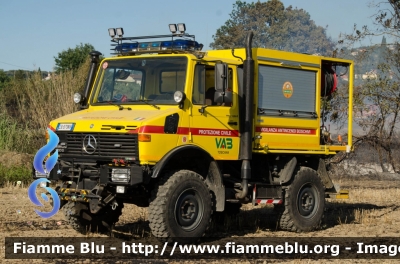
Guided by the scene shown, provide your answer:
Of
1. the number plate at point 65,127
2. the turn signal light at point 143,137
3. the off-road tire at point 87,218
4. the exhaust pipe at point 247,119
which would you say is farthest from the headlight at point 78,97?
the exhaust pipe at point 247,119

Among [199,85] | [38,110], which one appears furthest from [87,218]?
[38,110]

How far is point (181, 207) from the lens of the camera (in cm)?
962

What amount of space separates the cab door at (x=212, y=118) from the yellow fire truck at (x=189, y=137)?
0.02 meters

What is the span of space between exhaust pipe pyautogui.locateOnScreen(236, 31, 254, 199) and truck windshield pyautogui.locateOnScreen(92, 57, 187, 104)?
1114 mm

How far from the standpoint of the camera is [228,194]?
35.5 feet

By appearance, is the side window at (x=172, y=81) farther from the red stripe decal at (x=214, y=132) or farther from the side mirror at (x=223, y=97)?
the red stripe decal at (x=214, y=132)

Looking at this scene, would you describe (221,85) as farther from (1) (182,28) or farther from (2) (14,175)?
(2) (14,175)

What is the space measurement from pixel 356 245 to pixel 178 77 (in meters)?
3.59

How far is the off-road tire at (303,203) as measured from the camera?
11656 mm

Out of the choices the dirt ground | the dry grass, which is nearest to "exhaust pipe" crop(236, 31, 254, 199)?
the dirt ground

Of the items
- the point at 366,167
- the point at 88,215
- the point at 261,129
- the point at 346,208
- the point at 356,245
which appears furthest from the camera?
the point at 366,167

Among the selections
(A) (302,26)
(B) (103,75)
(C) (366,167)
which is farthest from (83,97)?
(A) (302,26)

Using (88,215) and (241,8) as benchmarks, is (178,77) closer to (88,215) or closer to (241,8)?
(88,215)

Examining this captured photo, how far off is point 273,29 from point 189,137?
33.6 meters
